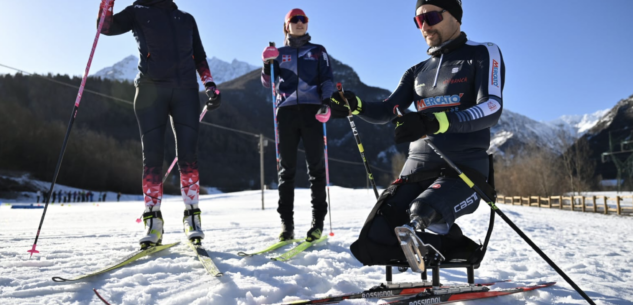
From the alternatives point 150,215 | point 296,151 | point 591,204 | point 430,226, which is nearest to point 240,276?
point 150,215

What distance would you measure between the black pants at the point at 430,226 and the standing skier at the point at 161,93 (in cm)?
182

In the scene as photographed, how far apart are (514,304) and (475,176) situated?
2.63 ft

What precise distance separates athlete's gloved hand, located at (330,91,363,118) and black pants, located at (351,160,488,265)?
67 cm

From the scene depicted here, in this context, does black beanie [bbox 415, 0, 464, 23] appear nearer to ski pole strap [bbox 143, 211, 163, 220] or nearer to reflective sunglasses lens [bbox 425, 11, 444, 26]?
reflective sunglasses lens [bbox 425, 11, 444, 26]

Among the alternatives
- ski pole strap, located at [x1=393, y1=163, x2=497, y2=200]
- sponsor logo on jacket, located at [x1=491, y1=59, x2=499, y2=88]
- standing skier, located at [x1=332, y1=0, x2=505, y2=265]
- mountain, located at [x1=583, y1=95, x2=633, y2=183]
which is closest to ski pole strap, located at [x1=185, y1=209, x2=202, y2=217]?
standing skier, located at [x1=332, y1=0, x2=505, y2=265]

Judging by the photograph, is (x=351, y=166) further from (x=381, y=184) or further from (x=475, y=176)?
(x=475, y=176)

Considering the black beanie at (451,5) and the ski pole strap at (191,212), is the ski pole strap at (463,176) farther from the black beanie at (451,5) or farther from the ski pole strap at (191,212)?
the ski pole strap at (191,212)

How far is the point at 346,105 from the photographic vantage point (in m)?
2.53

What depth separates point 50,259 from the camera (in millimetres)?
3061

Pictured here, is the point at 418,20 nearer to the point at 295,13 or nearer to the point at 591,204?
the point at 295,13

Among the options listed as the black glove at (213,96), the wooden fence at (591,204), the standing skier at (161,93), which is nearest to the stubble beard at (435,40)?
the black glove at (213,96)

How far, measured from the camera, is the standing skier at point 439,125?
2029 mm

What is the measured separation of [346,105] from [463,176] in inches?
35.5

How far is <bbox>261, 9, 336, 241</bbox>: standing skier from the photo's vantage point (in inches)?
161
